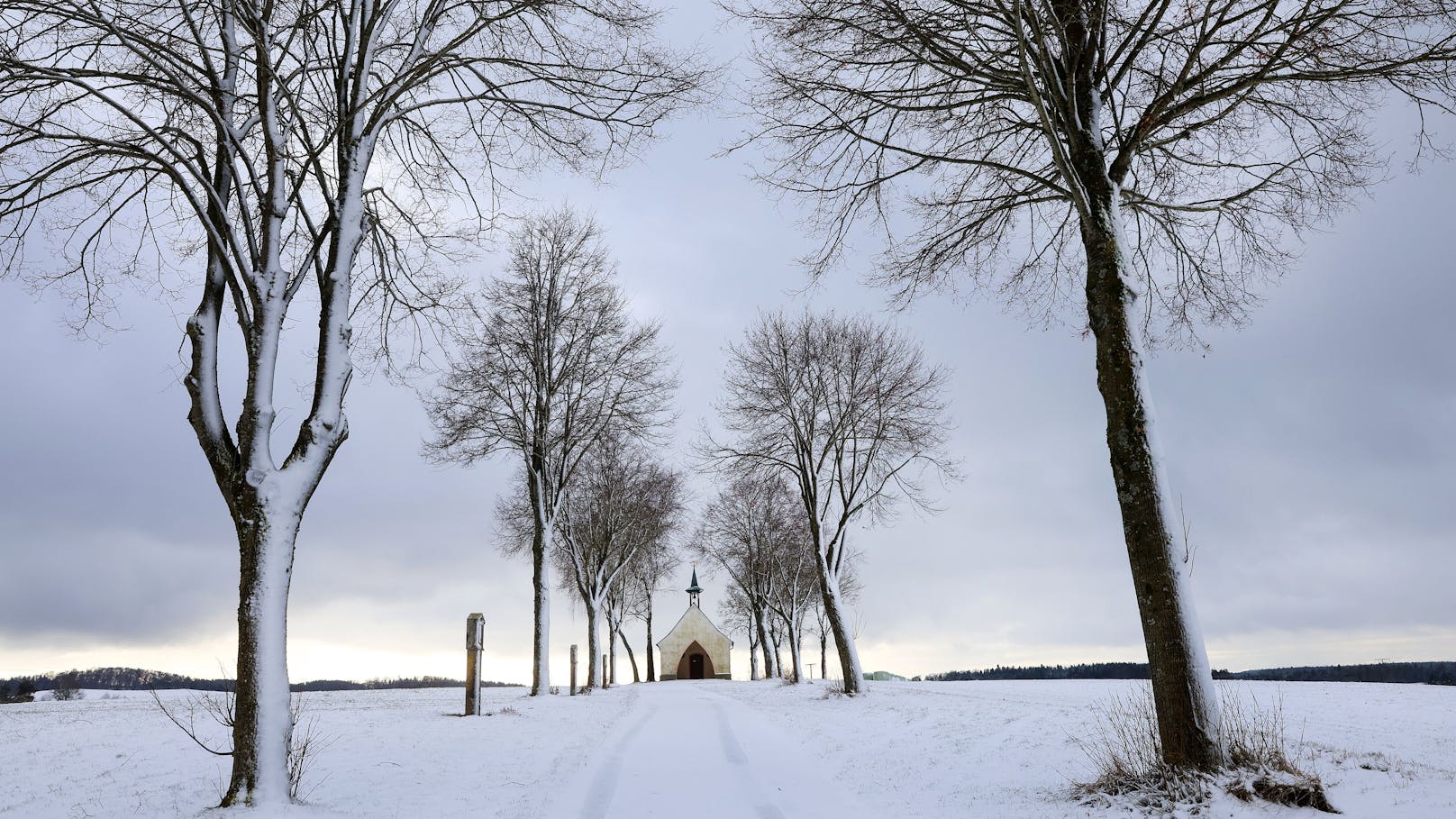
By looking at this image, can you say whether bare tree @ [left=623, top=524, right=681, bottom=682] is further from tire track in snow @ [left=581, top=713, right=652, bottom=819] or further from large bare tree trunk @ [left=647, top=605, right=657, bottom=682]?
tire track in snow @ [left=581, top=713, right=652, bottom=819]

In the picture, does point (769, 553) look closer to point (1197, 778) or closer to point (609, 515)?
point (609, 515)

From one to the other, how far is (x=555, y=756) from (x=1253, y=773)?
7.18m

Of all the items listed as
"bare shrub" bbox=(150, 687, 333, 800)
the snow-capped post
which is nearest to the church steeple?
the snow-capped post

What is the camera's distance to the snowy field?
673cm

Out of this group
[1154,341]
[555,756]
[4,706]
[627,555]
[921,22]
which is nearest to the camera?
[921,22]

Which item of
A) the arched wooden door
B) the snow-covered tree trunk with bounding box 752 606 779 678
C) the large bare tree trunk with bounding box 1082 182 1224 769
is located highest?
the large bare tree trunk with bounding box 1082 182 1224 769

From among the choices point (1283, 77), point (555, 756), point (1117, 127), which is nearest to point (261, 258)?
point (555, 756)

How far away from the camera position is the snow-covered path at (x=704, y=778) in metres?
6.93

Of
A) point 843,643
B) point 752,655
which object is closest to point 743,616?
point 752,655

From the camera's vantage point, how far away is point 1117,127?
357 inches

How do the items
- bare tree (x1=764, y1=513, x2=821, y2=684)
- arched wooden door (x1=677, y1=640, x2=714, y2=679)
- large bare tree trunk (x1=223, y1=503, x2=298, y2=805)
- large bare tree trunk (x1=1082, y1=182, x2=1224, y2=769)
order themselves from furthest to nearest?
arched wooden door (x1=677, y1=640, x2=714, y2=679)
bare tree (x1=764, y1=513, x2=821, y2=684)
large bare tree trunk (x1=223, y1=503, x2=298, y2=805)
large bare tree trunk (x1=1082, y1=182, x2=1224, y2=769)

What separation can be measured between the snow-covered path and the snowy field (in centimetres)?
4

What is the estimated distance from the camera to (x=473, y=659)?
51.8 feet

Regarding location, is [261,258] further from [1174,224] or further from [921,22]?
[1174,224]
